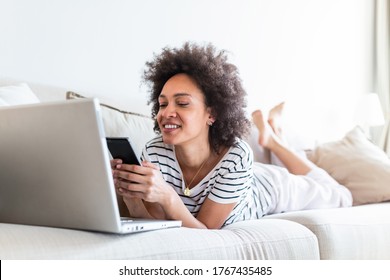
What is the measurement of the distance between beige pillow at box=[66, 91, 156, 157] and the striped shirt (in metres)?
0.24

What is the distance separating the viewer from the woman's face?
1.60 meters

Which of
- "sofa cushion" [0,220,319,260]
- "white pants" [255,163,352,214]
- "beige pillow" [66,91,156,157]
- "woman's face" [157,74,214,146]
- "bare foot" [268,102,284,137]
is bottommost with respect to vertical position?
"white pants" [255,163,352,214]

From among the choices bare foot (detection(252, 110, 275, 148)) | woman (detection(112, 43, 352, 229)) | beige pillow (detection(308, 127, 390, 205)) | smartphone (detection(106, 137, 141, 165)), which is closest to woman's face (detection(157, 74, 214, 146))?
woman (detection(112, 43, 352, 229))

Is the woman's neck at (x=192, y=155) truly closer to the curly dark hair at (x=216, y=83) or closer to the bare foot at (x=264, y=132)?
the curly dark hair at (x=216, y=83)

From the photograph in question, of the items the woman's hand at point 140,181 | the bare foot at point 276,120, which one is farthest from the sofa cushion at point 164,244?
the bare foot at point 276,120

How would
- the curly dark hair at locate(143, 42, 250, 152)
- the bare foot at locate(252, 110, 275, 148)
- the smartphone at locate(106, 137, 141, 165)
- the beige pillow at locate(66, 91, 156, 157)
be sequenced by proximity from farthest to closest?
the bare foot at locate(252, 110, 275, 148) → the beige pillow at locate(66, 91, 156, 157) → the curly dark hair at locate(143, 42, 250, 152) → the smartphone at locate(106, 137, 141, 165)

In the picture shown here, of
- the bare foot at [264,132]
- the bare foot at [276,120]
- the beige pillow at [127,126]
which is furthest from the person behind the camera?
the bare foot at [276,120]

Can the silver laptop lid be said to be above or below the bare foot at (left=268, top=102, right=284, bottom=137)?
above

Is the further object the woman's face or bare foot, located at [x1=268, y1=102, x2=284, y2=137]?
bare foot, located at [x1=268, y1=102, x2=284, y2=137]

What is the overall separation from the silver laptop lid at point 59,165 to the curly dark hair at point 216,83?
0.66 meters

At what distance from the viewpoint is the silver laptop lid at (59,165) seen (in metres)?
1.02

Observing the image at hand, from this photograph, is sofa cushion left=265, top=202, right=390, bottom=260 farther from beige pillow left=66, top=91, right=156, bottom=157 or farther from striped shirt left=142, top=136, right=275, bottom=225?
beige pillow left=66, top=91, right=156, bottom=157

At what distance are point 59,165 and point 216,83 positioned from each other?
0.70 m
